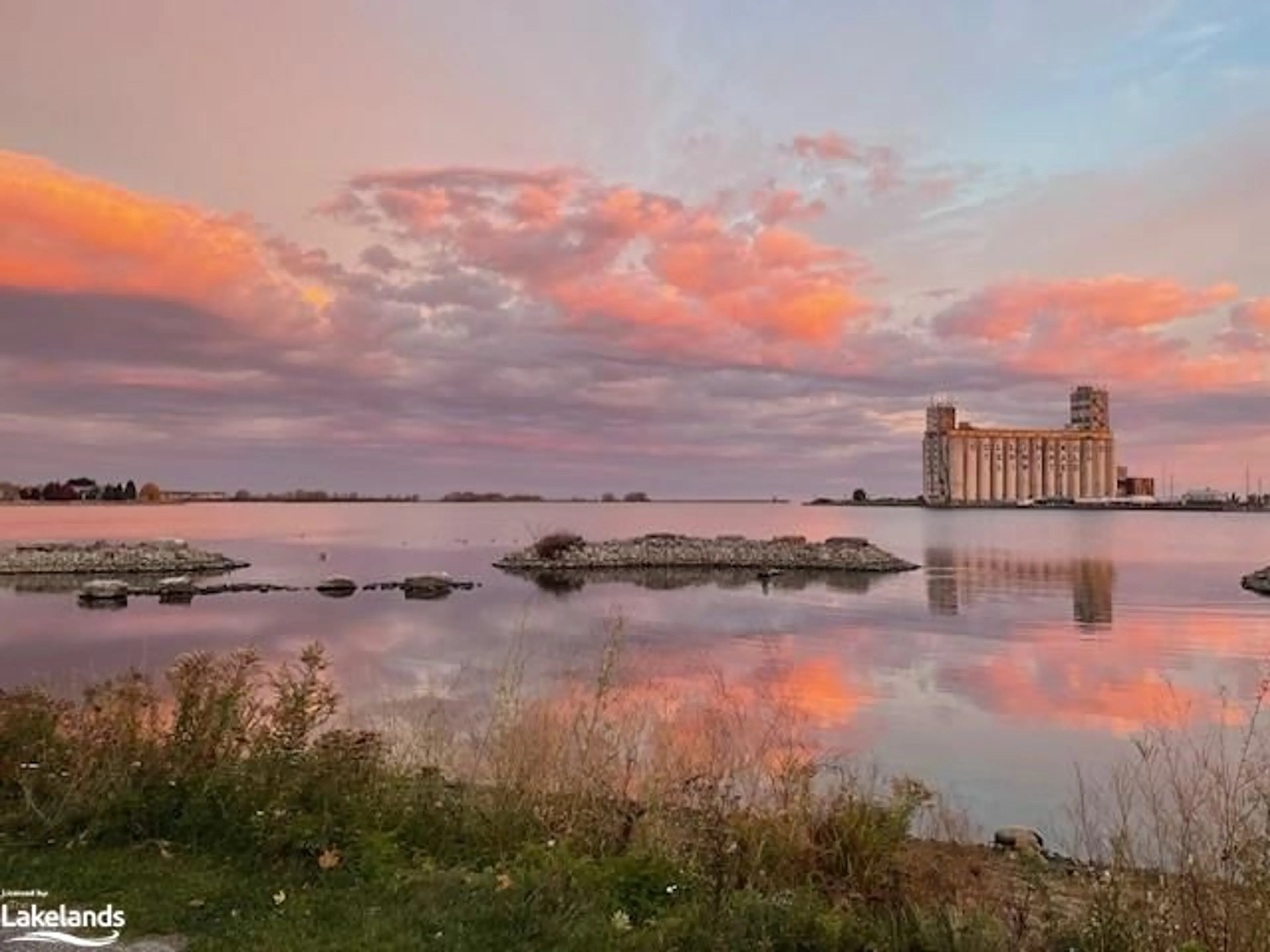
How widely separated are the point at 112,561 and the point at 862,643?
33.1 metres

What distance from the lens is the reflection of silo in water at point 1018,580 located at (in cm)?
2998

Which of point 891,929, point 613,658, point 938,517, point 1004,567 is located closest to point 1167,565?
point 1004,567

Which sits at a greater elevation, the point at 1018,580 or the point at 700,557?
the point at 700,557

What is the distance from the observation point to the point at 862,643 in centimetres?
2233

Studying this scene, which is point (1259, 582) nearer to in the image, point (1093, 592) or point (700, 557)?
point (1093, 592)

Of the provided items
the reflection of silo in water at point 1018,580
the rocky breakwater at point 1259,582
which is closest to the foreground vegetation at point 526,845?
the reflection of silo in water at point 1018,580

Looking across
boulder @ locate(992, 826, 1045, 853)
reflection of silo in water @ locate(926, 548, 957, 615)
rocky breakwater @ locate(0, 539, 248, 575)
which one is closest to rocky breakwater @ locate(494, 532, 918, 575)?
reflection of silo in water @ locate(926, 548, 957, 615)

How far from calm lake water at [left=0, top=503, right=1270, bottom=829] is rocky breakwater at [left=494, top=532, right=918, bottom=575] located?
246 cm

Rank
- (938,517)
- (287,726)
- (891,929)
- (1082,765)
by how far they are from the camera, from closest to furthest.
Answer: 1. (891,929)
2. (287,726)
3. (1082,765)
4. (938,517)

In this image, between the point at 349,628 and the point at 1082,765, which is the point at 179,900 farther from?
the point at 349,628

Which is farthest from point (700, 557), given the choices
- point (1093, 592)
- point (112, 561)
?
point (112, 561)

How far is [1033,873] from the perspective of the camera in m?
6.20

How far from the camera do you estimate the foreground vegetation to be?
508 cm

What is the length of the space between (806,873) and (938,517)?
14062cm
